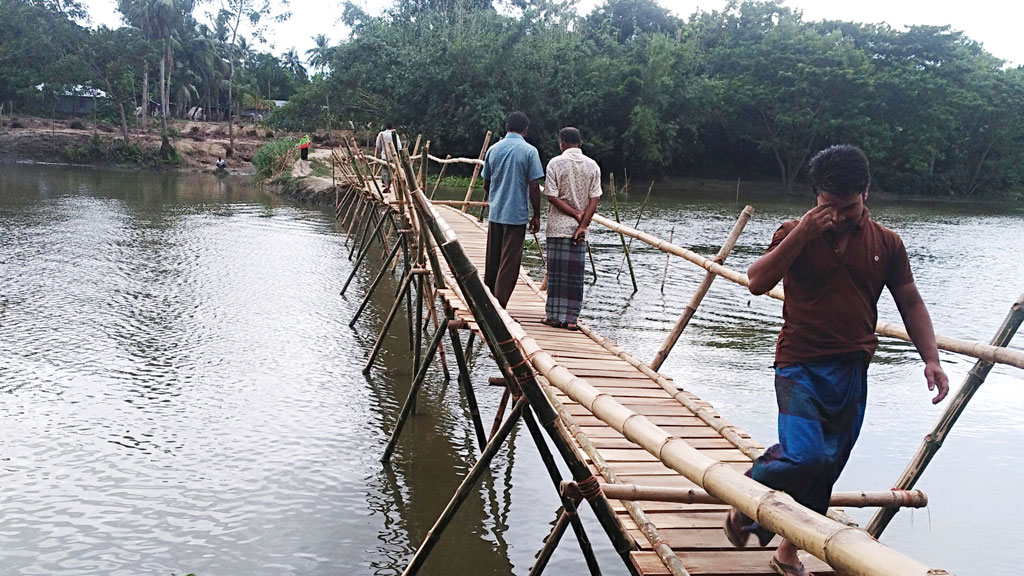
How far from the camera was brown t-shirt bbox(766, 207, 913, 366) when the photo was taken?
8.93ft

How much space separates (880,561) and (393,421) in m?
4.88

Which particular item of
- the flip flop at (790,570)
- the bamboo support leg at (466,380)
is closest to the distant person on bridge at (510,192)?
the bamboo support leg at (466,380)

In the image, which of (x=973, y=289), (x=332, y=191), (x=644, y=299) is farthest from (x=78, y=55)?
(x=973, y=289)

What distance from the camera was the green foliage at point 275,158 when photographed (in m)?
27.7

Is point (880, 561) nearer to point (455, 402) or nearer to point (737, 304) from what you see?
point (455, 402)

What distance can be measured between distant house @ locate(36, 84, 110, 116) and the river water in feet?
101

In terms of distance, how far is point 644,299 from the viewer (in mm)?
11461

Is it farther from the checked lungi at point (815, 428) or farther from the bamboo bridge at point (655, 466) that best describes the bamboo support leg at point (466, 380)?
the checked lungi at point (815, 428)

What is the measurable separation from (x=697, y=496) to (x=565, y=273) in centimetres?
320

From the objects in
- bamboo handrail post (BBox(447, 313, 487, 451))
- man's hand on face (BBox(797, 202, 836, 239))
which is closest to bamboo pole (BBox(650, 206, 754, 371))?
bamboo handrail post (BBox(447, 313, 487, 451))

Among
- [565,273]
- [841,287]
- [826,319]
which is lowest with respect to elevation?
→ [565,273]

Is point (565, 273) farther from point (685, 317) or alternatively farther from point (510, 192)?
point (685, 317)

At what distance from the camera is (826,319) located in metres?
2.75

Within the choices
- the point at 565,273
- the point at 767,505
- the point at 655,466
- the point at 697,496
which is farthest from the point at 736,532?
the point at 565,273
